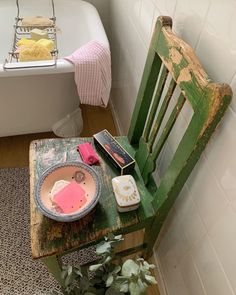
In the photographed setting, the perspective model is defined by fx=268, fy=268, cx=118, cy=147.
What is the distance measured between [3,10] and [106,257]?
1.46 meters

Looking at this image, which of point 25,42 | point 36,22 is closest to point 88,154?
point 25,42

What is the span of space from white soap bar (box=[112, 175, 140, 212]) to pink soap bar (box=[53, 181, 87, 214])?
0.36 feet

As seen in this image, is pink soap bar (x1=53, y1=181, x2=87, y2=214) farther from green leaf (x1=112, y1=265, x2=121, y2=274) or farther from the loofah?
the loofah

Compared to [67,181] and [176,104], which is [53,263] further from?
[176,104]

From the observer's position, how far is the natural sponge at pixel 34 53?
130 cm

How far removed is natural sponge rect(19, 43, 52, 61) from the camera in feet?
4.25

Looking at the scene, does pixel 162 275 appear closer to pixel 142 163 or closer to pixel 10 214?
pixel 142 163

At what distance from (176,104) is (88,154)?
404 mm

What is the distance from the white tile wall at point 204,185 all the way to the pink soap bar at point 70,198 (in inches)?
13.5

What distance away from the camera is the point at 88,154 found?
100cm

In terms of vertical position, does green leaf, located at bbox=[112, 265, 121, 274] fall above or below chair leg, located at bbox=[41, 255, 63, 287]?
above

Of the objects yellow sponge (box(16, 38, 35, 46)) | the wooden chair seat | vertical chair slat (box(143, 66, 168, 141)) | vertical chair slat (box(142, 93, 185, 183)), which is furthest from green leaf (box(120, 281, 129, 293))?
yellow sponge (box(16, 38, 35, 46))

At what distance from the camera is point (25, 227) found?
1331 mm

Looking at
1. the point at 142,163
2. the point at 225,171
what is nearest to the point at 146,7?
the point at 142,163
